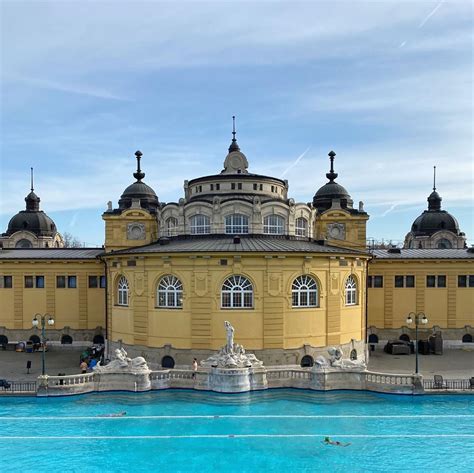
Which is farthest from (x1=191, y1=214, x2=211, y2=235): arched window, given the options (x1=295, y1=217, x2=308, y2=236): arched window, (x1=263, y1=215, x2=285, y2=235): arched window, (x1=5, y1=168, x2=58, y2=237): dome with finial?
(x1=5, y1=168, x2=58, y2=237): dome with finial

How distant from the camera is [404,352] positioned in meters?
40.9

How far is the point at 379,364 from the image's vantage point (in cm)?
3656

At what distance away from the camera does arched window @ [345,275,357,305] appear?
36062 mm

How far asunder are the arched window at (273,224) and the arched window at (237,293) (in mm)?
7249

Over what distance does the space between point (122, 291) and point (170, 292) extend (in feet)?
17.5

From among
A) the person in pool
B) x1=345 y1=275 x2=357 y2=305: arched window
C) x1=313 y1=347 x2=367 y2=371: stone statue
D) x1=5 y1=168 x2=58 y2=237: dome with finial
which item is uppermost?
x1=5 y1=168 x2=58 y2=237: dome with finial

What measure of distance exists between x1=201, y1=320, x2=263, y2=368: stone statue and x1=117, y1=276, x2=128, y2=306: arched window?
948cm

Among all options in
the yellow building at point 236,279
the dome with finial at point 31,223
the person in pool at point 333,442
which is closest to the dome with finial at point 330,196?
the yellow building at point 236,279

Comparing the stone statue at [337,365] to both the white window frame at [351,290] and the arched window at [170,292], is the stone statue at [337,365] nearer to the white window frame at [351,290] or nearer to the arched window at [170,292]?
the white window frame at [351,290]

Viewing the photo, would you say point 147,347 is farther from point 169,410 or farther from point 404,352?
point 404,352

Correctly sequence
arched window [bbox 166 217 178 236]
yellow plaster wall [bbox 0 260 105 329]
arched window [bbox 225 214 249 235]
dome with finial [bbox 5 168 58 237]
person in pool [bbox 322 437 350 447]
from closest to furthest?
1. person in pool [bbox 322 437 350 447]
2. arched window [bbox 225 214 249 235]
3. arched window [bbox 166 217 178 236]
4. yellow plaster wall [bbox 0 260 105 329]
5. dome with finial [bbox 5 168 58 237]

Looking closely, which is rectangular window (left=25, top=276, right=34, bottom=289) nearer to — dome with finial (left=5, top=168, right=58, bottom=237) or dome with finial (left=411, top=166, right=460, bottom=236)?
dome with finial (left=5, top=168, right=58, bottom=237)

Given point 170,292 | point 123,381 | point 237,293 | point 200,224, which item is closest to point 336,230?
point 200,224

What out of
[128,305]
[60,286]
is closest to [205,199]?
[128,305]
